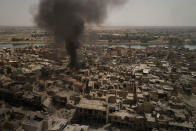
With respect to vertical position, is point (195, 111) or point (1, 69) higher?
point (1, 69)

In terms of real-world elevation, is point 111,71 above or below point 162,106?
above

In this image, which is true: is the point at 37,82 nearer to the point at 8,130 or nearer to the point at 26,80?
the point at 26,80

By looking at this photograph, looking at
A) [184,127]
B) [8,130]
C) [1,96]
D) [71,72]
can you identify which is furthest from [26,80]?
[184,127]

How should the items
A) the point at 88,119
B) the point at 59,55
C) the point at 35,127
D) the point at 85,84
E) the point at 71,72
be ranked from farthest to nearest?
the point at 59,55
the point at 71,72
the point at 85,84
the point at 88,119
the point at 35,127

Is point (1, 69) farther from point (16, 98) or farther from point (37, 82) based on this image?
point (16, 98)

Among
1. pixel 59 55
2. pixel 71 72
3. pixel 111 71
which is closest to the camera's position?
pixel 71 72

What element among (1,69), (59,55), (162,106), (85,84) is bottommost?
(162,106)

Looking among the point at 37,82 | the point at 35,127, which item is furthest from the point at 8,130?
the point at 37,82

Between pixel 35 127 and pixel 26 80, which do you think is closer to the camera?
pixel 35 127

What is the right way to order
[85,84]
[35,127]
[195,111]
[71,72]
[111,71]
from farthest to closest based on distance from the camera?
[111,71], [71,72], [85,84], [195,111], [35,127]

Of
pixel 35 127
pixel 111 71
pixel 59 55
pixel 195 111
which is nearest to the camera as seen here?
pixel 35 127
